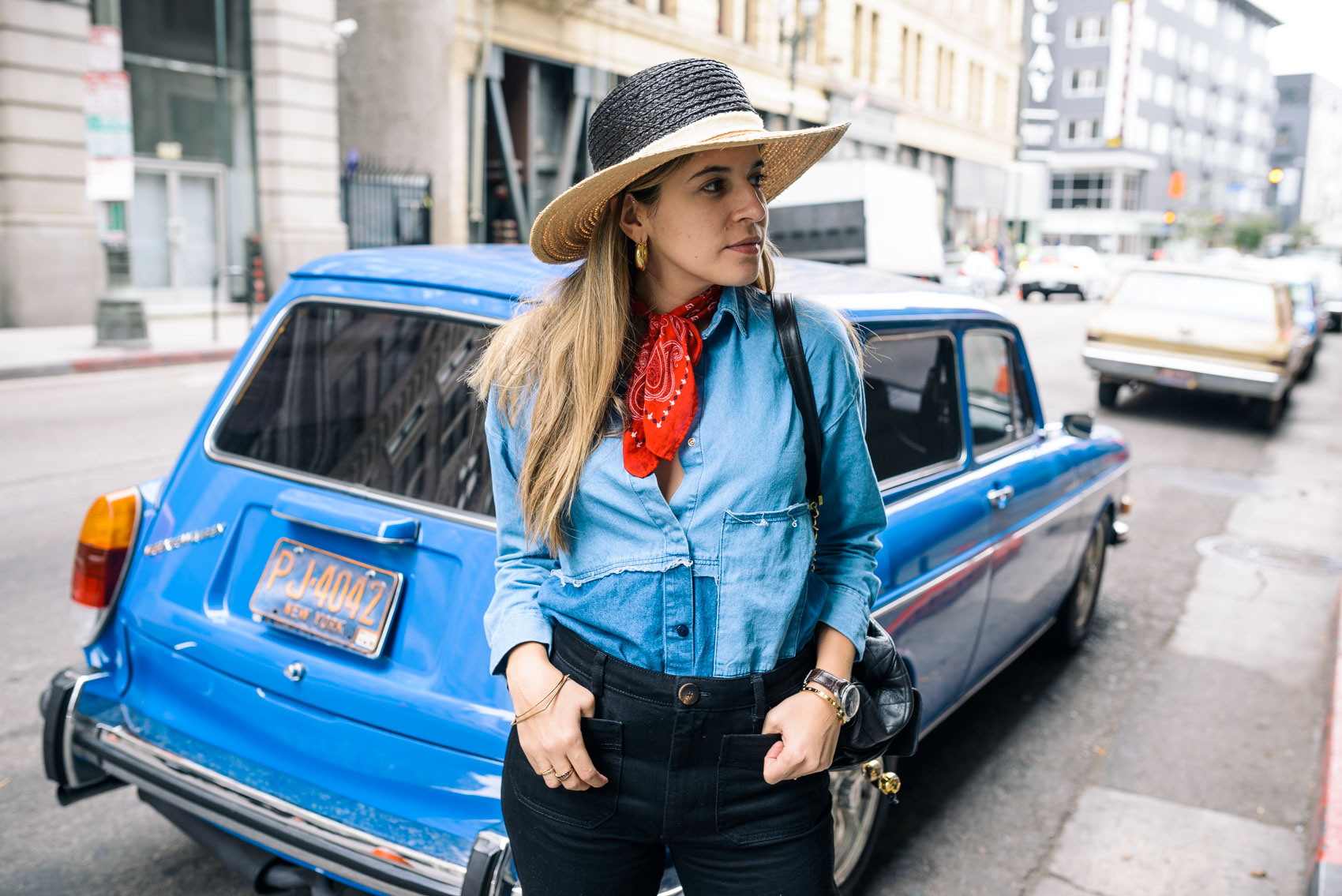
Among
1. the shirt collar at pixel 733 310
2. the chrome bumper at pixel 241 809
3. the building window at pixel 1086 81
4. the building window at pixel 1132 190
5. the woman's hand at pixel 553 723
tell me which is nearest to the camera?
the woman's hand at pixel 553 723

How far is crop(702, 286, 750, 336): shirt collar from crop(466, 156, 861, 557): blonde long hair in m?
0.02

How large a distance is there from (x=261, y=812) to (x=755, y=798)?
1.31 m

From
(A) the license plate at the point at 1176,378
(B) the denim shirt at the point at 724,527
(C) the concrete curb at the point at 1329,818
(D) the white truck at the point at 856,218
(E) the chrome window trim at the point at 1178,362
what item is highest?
(D) the white truck at the point at 856,218

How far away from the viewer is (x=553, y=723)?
65.3 inches

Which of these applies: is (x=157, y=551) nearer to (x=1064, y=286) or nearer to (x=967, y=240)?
(x=1064, y=286)

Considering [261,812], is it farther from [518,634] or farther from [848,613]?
[848,613]

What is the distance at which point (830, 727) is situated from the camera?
1704mm

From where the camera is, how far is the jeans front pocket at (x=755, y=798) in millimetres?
1665

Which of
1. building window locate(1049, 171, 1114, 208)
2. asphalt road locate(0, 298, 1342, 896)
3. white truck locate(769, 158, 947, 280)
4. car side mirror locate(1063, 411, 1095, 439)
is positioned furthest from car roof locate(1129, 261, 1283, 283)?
building window locate(1049, 171, 1114, 208)

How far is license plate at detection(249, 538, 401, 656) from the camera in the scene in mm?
2498

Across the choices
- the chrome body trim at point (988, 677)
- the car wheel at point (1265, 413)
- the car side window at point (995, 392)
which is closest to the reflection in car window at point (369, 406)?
the chrome body trim at point (988, 677)

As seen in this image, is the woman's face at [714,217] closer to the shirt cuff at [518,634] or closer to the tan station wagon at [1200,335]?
the shirt cuff at [518,634]

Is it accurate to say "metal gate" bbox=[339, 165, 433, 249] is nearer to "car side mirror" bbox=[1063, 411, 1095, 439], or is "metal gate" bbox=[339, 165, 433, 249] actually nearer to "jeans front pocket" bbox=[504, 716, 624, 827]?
"car side mirror" bbox=[1063, 411, 1095, 439]

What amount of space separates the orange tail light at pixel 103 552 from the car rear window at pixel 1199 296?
477 inches
